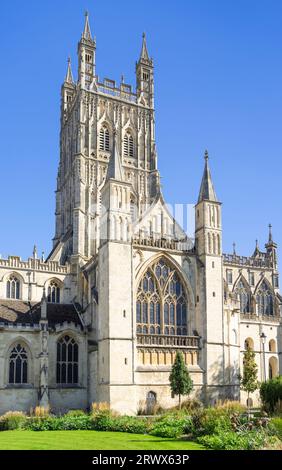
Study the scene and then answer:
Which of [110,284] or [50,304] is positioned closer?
[110,284]

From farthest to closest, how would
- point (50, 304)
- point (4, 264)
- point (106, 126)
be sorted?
1. point (106, 126)
2. point (4, 264)
3. point (50, 304)

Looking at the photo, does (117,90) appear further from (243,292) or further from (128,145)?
(243,292)

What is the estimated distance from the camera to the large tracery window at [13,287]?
4744 cm

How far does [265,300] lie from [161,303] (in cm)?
2286

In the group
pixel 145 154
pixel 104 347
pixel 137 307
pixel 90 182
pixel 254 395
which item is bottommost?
pixel 254 395

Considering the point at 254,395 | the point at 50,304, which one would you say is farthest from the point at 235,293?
the point at 50,304

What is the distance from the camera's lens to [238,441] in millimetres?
19156

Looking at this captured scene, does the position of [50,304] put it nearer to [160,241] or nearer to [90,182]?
[160,241]

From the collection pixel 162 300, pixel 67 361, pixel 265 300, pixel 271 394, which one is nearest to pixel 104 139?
pixel 265 300

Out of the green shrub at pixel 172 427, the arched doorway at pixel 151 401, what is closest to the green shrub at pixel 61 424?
the green shrub at pixel 172 427

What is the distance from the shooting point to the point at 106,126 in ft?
200

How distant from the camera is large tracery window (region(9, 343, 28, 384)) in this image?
37.8m

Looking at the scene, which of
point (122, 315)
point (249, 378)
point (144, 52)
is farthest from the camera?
point (144, 52)

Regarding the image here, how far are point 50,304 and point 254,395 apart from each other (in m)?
20.3
